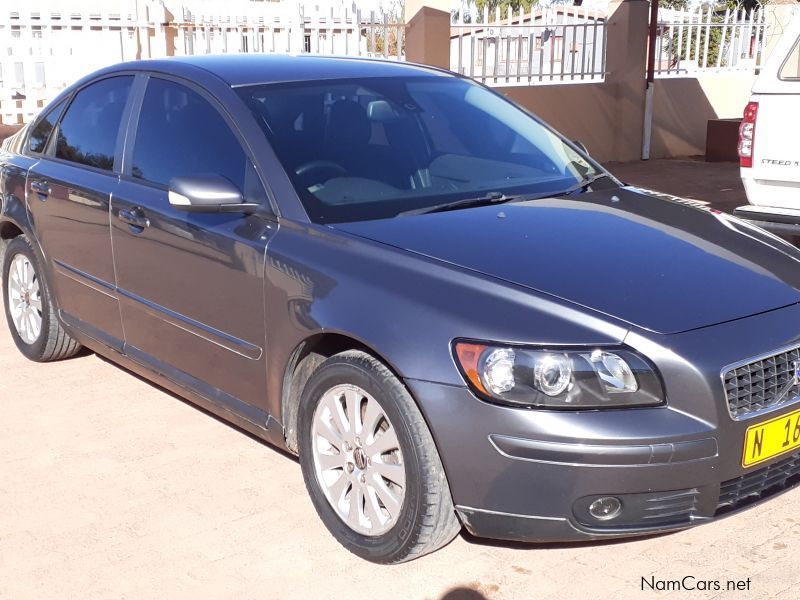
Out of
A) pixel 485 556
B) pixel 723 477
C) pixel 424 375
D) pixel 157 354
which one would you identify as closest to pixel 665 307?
pixel 723 477

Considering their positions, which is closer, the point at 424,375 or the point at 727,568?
the point at 424,375

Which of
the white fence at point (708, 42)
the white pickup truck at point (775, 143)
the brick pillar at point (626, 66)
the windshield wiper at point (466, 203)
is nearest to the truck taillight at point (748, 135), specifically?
the white pickup truck at point (775, 143)

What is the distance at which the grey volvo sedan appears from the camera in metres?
3.02

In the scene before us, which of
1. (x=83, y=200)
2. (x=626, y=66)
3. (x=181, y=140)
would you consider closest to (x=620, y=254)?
(x=181, y=140)

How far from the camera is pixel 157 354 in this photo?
4.54m

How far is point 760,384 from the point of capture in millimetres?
3162

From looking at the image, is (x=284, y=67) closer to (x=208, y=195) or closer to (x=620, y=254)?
(x=208, y=195)

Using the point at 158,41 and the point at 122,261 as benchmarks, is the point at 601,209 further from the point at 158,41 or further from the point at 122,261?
the point at 158,41

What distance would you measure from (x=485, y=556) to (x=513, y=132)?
2.02 metres

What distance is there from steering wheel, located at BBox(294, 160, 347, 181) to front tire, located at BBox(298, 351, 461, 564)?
0.81 meters

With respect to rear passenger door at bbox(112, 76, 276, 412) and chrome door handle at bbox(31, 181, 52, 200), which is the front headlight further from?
chrome door handle at bbox(31, 181, 52, 200)

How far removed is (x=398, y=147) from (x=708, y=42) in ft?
43.7

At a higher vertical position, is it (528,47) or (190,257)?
(528,47)

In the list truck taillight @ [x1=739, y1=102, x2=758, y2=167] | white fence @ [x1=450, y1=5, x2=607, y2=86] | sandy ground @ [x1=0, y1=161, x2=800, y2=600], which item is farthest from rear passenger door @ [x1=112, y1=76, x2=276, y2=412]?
white fence @ [x1=450, y1=5, x2=607, y2=86]
